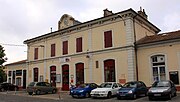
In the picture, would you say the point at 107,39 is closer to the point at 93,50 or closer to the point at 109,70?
the point at 93,50

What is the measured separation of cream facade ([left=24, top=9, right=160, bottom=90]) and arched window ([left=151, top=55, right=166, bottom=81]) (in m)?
1.05

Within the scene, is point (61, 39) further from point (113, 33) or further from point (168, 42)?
point (168, 42)

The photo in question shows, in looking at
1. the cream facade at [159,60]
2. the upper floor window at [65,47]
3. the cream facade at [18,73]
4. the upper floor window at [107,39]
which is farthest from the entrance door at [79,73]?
the cream facade at [18,73]

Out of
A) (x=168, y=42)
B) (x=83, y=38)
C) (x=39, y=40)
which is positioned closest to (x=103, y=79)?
(x=83, y=38)

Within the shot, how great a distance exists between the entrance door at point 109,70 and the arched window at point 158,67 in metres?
4.17

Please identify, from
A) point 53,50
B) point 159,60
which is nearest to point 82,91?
point 159,60

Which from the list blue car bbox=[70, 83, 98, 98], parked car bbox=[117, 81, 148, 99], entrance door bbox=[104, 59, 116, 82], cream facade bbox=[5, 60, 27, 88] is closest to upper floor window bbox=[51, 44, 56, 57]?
cream facade bbox=[5, 60, 27, 88]

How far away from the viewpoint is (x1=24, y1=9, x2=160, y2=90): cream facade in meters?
22.8

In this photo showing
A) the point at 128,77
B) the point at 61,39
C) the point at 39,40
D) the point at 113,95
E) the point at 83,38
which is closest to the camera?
the point at 113,95

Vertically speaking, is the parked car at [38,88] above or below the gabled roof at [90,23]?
below

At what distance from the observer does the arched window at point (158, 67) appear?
69.3ft

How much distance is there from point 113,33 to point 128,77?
494 centimetres

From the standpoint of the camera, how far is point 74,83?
27.2 metres

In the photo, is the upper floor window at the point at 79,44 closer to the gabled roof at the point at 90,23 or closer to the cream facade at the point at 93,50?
the cream facade at the point at 93,50
